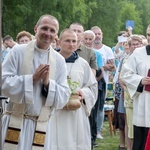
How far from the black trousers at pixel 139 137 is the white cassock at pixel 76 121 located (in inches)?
34.2

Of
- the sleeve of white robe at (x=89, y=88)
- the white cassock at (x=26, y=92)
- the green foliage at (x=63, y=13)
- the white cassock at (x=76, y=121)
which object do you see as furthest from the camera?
the green foliage at (x=63, y=13)

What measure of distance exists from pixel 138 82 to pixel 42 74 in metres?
2.53

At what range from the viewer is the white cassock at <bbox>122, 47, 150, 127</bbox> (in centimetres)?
765

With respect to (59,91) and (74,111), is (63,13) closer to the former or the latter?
(74,111)

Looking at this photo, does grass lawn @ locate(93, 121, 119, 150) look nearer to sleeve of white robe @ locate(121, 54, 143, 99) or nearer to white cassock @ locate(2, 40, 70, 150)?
sleeve of white robe @ locate(121, 54, 143, 99)

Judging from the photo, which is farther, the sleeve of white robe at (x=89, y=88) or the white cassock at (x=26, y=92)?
the sleeve of white robe at (x=89, y=88)

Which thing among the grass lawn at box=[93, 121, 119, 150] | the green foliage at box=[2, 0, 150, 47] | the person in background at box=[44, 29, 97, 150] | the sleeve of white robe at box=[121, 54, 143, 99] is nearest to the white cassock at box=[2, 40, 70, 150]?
the person in background at box=[44, 29, 97, 150]

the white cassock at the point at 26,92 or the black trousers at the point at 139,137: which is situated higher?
the white cassock at the point at 26,92

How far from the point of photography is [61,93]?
5.78 meters

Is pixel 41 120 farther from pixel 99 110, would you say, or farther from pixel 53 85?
pixel 99 110

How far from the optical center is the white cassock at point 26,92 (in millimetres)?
5473

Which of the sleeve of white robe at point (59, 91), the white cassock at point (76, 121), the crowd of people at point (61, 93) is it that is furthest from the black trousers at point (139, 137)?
the sleeve of white robe at point (59, 91)

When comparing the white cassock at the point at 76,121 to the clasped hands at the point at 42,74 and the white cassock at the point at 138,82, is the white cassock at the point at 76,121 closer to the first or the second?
the white cassock at the point at 138,82

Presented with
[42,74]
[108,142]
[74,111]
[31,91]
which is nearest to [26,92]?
[31,91]
